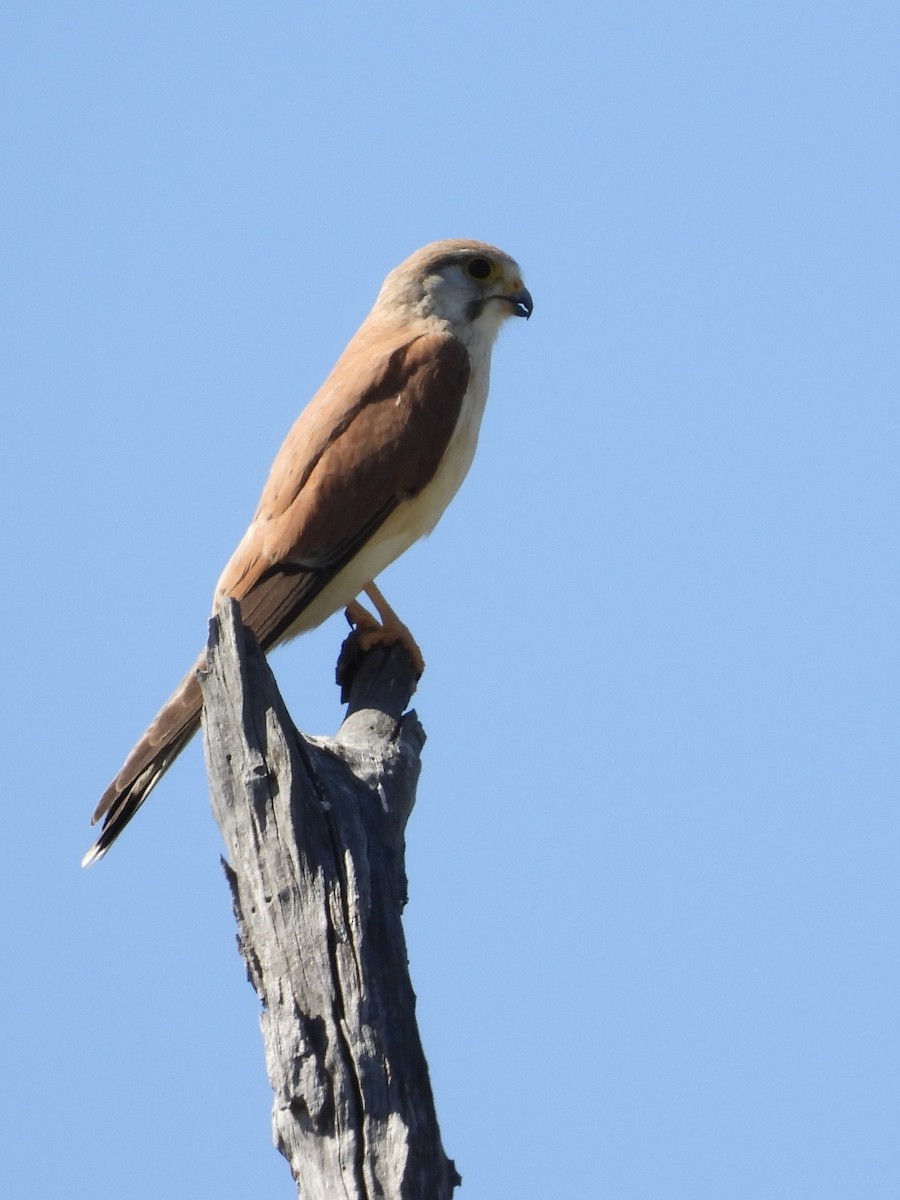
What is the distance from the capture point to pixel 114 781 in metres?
3.65

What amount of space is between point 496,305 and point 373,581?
1.10 meters

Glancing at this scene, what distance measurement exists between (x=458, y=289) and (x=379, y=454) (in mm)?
885

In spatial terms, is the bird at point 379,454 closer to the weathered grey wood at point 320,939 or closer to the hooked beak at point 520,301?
the hooked beak at point 520,301

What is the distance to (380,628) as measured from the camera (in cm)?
468

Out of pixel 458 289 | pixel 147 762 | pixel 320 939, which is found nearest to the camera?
pixel 320 939

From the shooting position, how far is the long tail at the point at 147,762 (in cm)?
364

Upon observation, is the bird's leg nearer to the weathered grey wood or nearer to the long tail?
the long tail

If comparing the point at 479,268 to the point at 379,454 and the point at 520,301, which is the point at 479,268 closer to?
the point at 520,301

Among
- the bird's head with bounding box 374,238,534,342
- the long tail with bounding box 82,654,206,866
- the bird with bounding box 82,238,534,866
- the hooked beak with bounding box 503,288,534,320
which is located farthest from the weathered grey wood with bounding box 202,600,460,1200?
the hooked beak with bounding box 503,288,534,320

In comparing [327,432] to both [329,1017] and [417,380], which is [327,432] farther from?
[329,1017]

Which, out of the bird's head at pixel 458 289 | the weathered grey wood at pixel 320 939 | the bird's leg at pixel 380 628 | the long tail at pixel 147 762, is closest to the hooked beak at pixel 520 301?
the bird's head at pixel 458 289

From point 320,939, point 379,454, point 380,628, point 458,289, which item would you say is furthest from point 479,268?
point 320,939

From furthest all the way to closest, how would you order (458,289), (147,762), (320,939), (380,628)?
(458,289) → (380,628) → (147,762) → (320,939)

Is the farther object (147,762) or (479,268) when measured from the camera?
(479,268)
